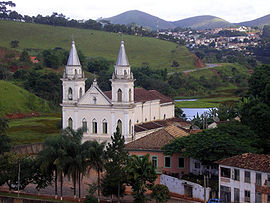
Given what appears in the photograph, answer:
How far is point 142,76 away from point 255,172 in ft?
269

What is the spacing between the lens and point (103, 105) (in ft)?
178

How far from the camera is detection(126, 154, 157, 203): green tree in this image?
36688 mm

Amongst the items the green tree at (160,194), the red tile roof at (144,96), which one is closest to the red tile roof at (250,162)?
the green tree at (160,194)

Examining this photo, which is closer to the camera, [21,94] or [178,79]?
[21,94]

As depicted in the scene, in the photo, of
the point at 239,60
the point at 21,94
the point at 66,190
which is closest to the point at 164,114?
the point at 66,190

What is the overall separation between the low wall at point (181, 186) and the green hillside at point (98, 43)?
334 feet

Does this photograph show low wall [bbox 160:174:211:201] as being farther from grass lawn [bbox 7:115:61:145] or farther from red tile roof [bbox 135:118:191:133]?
grass lawn [bbox 7:115:61:145]

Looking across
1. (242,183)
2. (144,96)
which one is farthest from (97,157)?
(144,96)

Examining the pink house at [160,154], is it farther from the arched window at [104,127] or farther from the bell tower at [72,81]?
the bell tower at [72,81]

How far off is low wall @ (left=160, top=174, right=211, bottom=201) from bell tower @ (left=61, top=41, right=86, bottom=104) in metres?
17.0

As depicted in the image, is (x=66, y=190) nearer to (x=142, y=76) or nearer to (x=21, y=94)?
(x=21, y=94)

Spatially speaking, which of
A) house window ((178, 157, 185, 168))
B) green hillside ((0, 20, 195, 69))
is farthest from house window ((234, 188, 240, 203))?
green hillside ((0, 20, 195, 69))

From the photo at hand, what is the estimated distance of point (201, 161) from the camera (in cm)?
4059

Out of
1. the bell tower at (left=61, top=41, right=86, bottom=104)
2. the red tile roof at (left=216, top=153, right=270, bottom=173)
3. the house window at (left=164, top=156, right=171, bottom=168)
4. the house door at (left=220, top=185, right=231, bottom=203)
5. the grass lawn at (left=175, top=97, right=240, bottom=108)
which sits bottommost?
the grass lawn at (left=175, top=97, right=240, bottom=108)
